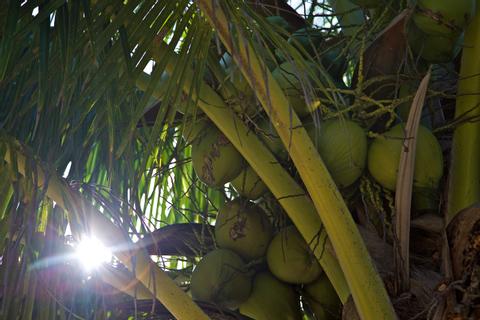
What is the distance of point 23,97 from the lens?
149 centimetres

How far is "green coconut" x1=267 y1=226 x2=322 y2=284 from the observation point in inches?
68.3

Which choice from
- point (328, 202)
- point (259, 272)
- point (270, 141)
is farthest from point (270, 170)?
point (259, 272)

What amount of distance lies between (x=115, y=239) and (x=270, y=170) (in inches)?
13.9

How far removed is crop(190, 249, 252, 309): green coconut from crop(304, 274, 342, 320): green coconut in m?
0.15

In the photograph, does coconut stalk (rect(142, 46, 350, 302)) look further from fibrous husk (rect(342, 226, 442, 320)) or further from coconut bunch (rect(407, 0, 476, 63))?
coconut bunch (rect(407, 0, 476, 63))

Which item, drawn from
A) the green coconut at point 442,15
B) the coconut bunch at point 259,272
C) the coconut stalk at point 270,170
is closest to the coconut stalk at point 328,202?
the coconut stalk at point 270,170

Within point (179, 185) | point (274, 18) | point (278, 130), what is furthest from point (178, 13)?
point (179, 185)

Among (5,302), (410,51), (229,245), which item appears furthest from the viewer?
(229,245)

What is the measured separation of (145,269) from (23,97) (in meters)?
0.38

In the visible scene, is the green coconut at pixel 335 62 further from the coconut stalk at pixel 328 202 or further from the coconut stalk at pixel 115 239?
the coconut stalk at pixel 115 239

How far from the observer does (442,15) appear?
1622mm

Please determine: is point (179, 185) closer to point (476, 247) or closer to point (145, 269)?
point (145, 269)

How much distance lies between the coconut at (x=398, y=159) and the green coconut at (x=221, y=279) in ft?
1.18

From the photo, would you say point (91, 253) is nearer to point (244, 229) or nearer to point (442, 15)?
point (244, 229)
